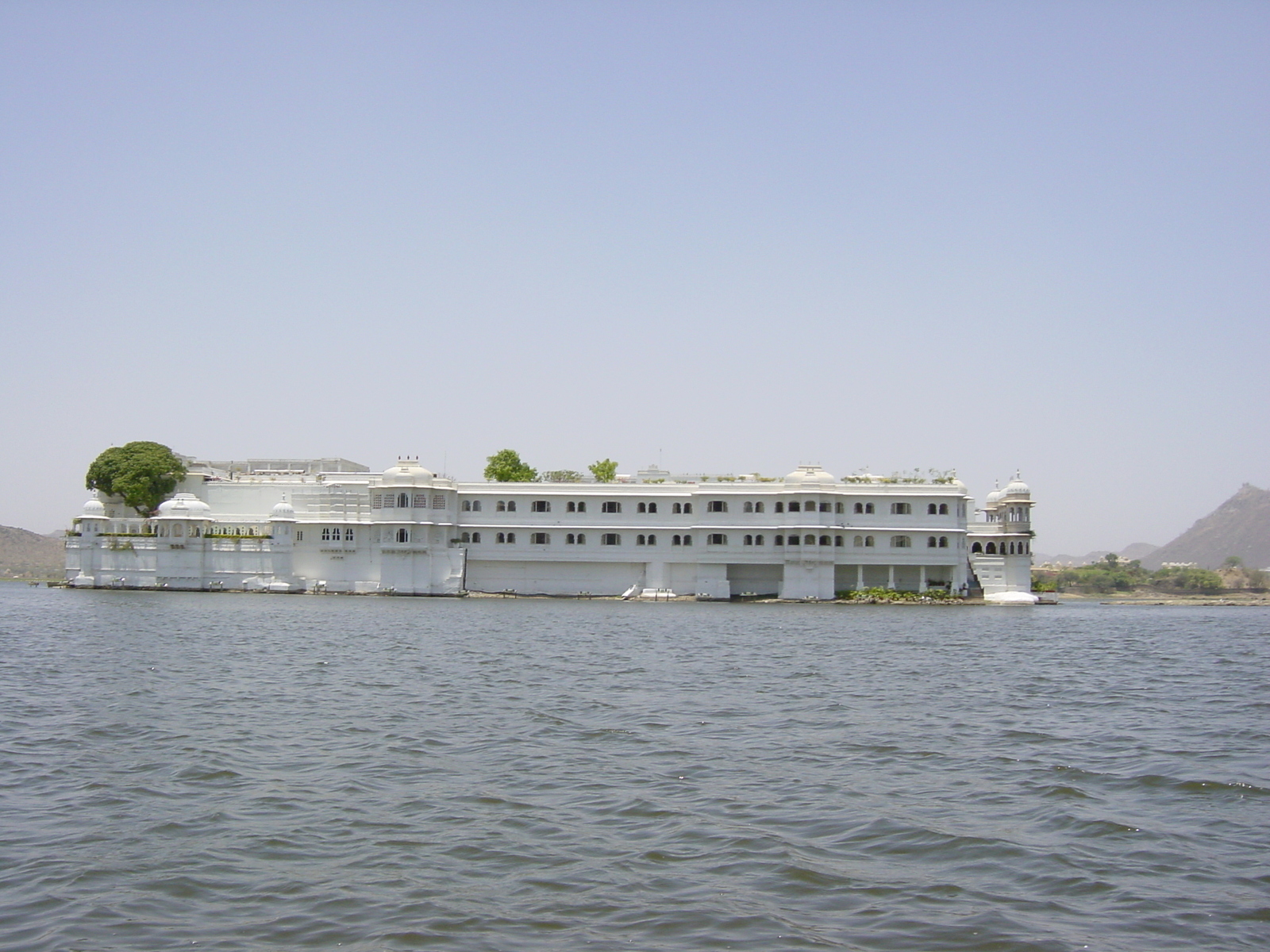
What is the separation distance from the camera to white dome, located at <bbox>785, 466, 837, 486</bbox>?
58188 millimetres

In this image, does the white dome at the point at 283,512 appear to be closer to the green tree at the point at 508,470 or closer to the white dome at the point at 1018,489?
the green tree at the point at 508,470

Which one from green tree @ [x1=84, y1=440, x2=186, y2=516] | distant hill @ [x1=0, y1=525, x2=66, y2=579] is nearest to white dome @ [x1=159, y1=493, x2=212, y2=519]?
green tree @ [x1=84, y1=440, x2=186, y2=516]

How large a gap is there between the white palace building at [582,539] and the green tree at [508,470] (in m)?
8.93

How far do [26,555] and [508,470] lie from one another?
94.7 metres

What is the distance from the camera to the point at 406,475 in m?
58.8

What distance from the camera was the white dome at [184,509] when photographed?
5878 cm

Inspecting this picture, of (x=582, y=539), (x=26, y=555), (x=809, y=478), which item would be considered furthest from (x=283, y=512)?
(x=26, y=555)

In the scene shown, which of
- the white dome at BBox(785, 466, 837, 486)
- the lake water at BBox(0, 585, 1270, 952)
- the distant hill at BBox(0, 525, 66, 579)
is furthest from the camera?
the distant hill at BBox(0, 525, 66, 579)

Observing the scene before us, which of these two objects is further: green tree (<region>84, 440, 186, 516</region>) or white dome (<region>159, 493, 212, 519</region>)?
green tree (<region>84, 440, 186, 516</region>)

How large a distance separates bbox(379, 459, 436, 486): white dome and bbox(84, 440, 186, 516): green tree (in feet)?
42.5

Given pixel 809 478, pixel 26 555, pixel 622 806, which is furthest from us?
pixel 26 555

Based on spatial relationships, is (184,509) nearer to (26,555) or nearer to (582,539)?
(582,539)

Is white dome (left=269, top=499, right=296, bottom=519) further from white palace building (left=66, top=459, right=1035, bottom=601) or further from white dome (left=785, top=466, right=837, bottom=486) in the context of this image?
white dome (left=785, top=466, right=837, bottom=486)

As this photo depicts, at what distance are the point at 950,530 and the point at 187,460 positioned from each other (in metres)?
43.8
